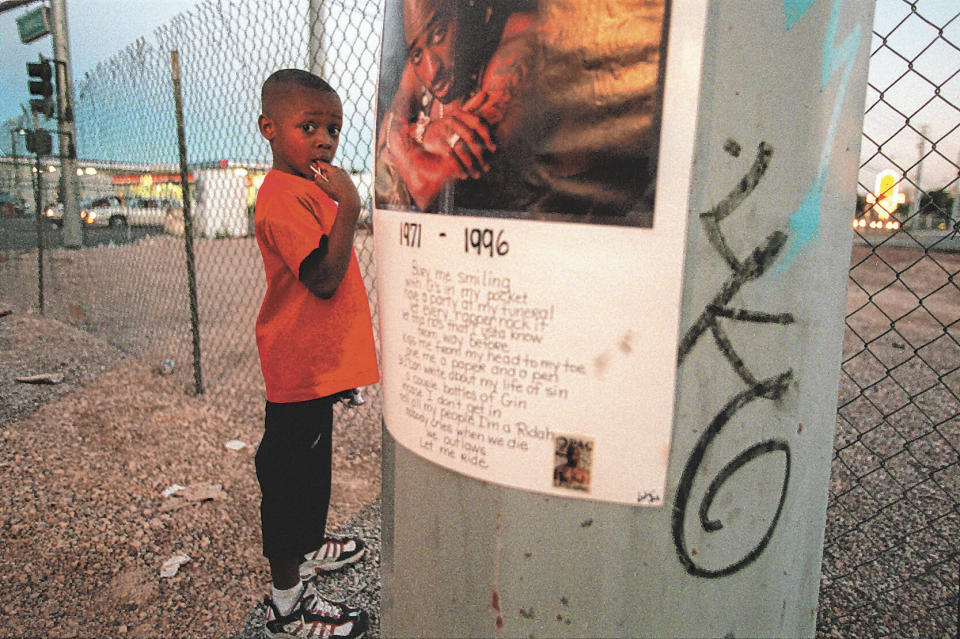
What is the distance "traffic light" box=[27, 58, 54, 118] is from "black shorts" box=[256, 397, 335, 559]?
10.6 metres

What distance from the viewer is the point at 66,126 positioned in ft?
34.7

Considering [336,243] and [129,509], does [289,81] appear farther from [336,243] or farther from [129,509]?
[129,509]

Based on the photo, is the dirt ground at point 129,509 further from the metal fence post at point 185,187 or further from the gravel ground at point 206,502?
the metal fence post at point 185,187

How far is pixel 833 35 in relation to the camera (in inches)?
33.7

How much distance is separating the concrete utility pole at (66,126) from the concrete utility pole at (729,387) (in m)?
11.9

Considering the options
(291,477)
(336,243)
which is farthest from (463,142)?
(291,477)

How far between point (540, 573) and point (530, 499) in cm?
11

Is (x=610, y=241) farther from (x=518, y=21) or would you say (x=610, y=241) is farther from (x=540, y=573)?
(x=540, y=573)

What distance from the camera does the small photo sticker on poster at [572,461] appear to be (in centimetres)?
85

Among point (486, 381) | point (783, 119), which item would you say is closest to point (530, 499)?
point (486, 381)

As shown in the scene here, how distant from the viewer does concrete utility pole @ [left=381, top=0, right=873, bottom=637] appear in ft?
2.63

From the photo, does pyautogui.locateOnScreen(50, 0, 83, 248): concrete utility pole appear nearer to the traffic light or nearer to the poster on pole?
the traffic light

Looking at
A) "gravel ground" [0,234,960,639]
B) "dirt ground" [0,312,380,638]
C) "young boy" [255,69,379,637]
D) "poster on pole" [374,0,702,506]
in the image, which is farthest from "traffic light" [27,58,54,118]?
"poster on pole" [374,0,702,506]

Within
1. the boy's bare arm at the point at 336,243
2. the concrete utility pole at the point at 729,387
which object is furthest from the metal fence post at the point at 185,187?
the concrete utility pole at the point at 729,387
